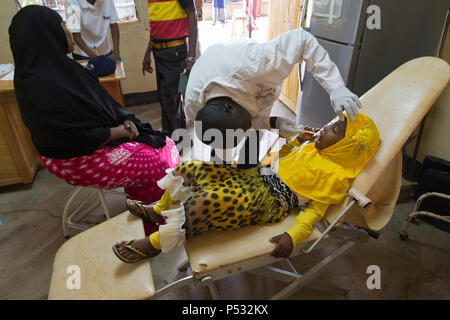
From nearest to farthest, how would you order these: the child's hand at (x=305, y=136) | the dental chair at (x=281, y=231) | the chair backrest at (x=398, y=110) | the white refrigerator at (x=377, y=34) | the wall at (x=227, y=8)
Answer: the dental chair at (x=281, y=231), the chair backrest at (x=398, y=110), the child's hand at (x=305, y=136), the white refrigerator at (x=377, y=34), the wall at (x=227, y=8)

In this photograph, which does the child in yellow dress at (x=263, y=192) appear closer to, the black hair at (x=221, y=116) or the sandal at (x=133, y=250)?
the sandal at (x=133, y=250)

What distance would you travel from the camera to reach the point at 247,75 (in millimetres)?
1277

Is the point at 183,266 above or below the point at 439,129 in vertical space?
below

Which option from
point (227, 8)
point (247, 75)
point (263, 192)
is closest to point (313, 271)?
point (263, 192)

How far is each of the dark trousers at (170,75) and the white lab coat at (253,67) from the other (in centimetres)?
158

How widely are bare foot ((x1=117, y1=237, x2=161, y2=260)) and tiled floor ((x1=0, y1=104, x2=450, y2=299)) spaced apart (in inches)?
23.6

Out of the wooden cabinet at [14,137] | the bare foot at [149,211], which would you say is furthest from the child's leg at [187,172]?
the wooden cabinet at [14,137]

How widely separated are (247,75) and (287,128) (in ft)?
1.31

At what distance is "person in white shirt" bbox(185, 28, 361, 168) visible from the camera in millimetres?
1211

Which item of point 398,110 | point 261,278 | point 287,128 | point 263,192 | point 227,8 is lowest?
point 261,278

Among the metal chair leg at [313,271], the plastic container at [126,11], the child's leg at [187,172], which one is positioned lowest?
the metal chair leg at [313,271]

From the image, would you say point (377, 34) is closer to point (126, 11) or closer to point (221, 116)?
point (221, 116)

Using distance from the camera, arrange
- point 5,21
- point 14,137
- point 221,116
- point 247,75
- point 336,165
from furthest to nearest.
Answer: point 5,21, point 14,137, point 336,165, point 247,75, point 221,116

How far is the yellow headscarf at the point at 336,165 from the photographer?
1342 mm
